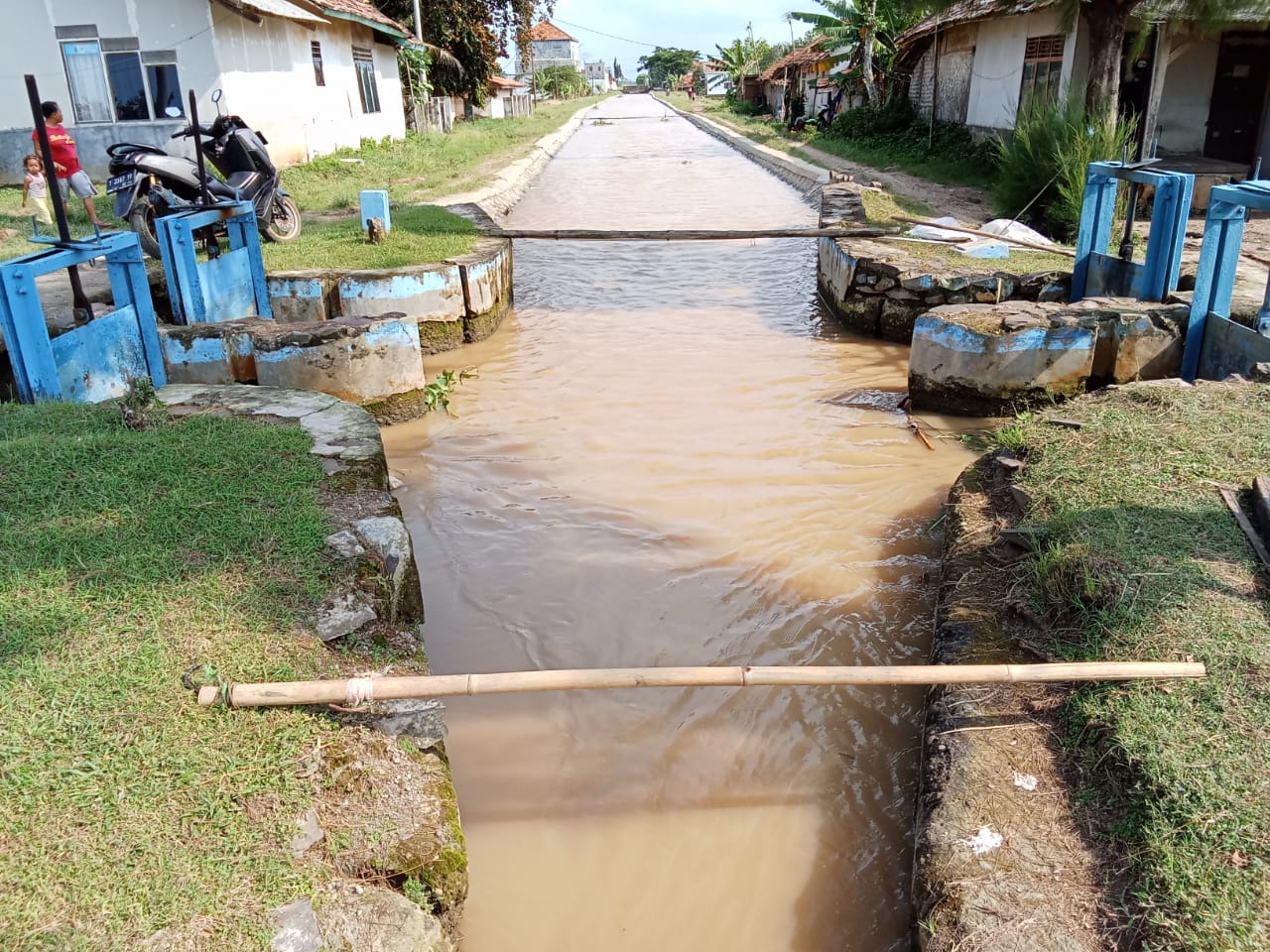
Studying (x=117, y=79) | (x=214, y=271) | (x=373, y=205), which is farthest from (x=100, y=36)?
(x=214, y=271)

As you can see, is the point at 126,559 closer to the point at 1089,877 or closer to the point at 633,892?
the point at 633,892

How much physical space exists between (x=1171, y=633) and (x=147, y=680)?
10.6ft

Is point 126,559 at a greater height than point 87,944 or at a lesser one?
greater

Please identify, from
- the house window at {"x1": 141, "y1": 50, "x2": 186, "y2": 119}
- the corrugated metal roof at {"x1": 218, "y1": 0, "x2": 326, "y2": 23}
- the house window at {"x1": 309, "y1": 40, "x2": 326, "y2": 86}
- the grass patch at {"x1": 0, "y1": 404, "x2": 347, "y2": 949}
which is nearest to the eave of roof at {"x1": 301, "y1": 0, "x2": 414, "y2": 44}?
the corrugated metal roof at {"x1": 218, "y1": 0, "x2": 326, "y2": 23}

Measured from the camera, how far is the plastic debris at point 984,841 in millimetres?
2682

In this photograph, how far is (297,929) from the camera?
2.24m

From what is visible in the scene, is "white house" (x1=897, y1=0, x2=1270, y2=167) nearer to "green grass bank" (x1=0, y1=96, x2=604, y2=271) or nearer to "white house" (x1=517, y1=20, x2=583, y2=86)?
"green grass bank" (x1=0, y1=96, x2=604, y2=271)

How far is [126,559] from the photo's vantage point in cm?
334

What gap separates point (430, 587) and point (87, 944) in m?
2.79

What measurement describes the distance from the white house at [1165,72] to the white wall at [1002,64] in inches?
0.7

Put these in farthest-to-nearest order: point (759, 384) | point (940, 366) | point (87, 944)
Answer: point (759, 384) → point (940, 366) → point (87, 944)

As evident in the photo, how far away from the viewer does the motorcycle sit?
29.6 ft

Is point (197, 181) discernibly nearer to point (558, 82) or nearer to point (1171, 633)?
point (1171, 633)

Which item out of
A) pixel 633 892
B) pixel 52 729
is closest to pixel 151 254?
pixel 52 729
